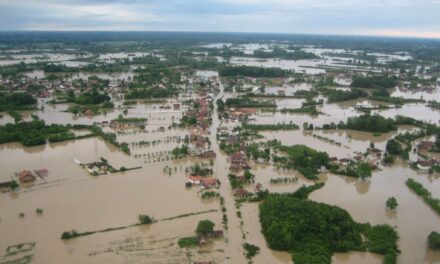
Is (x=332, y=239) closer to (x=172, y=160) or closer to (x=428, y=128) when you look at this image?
(x=172, y=160)

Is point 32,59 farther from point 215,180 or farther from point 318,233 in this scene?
point 318,233

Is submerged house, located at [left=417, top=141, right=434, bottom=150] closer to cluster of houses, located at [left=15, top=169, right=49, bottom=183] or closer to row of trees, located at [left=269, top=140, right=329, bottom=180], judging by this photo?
row of trees, located at [left=269, top=140, right=329, bottom=180]

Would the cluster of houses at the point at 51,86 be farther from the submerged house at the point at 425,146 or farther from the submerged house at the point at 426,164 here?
the submerged house at the point at 426,164

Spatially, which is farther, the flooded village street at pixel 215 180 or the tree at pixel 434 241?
the flooded village street at pixel 215 180

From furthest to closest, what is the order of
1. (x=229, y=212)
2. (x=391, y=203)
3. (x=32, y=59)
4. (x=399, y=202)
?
(x=32, y=59), (x=399, y=202), (x=391, y=203), (x=229, y=212)

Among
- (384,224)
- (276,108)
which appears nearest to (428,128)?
(276,108)

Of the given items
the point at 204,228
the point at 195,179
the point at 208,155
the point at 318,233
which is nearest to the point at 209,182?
the point at 195,179

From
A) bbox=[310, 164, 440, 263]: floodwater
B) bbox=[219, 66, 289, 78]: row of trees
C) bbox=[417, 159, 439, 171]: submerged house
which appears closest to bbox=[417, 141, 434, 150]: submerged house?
bbox=[417, 159, 439, 171]: submerged house

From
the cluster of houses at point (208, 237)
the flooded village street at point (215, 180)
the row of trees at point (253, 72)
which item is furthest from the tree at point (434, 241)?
the row of trees at point (253, 72)
